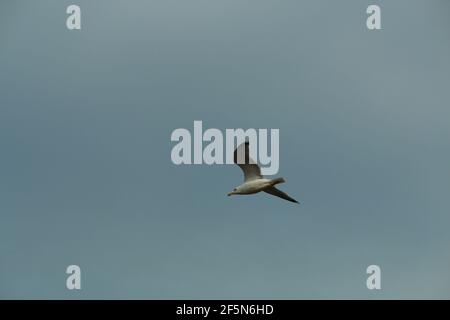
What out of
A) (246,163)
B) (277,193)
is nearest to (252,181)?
(246,163)

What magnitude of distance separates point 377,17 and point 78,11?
3649mm

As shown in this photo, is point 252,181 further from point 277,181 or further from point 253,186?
point 277,181

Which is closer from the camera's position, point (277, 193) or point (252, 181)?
point (252, 181)

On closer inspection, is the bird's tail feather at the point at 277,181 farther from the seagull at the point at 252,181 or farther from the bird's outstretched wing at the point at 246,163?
the bird's outstretched wing at the point at 246,163

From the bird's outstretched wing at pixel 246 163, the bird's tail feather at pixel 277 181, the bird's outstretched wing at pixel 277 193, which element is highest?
the bird's outstretched wing at pixel 246 163

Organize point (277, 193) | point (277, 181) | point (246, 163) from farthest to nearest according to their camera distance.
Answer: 1. point (277, 193)
2. point (246, 163)
3. point (277, 181)

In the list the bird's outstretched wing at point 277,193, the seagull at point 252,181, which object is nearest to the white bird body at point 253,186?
the seagull at point 252,181

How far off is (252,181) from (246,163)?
0.85ft

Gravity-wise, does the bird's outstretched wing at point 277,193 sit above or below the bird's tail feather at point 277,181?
below

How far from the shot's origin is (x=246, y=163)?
9.46 m

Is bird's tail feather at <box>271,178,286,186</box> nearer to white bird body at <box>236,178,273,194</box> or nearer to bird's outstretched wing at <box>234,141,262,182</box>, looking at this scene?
white bird body at <box>236,178,273,194</box>

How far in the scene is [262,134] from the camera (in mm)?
9164

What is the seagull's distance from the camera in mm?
9352

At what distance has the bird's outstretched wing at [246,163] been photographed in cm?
934
